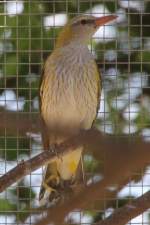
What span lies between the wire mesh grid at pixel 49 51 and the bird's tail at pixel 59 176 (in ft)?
0.30

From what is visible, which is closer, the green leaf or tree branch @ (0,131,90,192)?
tree branch @ (0,131,90,192)

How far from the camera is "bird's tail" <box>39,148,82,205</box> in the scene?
2482 millimetres

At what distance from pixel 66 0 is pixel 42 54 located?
303 millimetres

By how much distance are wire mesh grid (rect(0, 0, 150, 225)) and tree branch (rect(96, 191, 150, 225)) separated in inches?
38.7

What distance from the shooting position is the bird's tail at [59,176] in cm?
248

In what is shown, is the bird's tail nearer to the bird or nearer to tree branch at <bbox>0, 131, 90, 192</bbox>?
the bird

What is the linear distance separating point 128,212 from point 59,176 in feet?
3.05

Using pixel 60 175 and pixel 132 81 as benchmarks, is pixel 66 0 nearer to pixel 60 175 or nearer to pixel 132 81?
pixel 132 81

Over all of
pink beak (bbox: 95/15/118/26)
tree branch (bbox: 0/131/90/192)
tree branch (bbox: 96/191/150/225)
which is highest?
pink beak (bbox: 95/15/118/26)

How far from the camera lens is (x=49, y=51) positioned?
10.4ft

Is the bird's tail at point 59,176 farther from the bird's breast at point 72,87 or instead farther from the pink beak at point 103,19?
the pink beak at point 103,19

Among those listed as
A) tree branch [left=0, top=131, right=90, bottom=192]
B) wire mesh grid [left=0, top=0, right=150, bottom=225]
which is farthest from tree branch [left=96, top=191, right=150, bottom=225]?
wire mesh grid [left=0, top=0, right=150, bottom=225]

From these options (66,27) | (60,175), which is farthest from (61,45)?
(60,175)

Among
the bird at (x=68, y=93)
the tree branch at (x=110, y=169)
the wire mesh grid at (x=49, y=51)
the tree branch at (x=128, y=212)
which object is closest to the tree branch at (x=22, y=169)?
the tree branch at (x=128, y=212)
